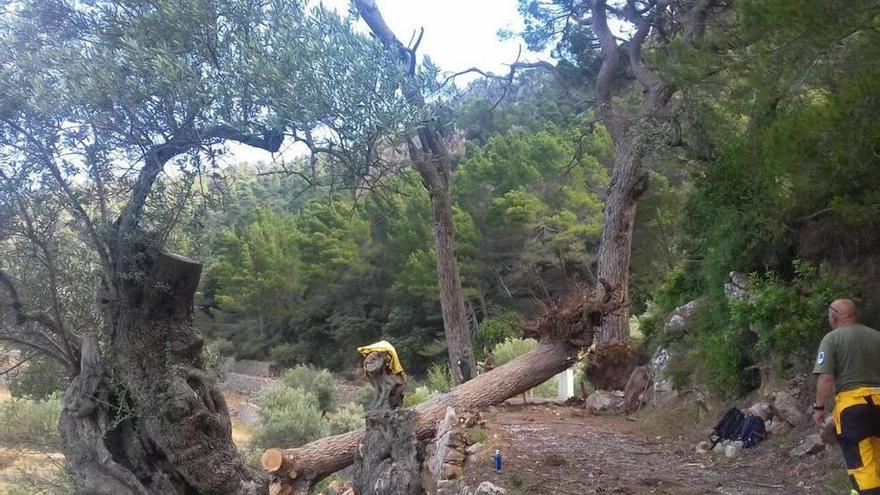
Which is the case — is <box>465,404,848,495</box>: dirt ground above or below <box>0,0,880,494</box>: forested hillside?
below

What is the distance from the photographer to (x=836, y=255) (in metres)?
7.65

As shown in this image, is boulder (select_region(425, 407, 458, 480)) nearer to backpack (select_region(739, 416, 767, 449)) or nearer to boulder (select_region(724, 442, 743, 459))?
boulder (select_region(724, 442, 743, 459))

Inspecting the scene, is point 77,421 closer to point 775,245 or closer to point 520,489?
point 520,489

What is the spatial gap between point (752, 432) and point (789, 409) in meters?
0.40

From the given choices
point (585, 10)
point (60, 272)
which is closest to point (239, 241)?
point (585, 10)

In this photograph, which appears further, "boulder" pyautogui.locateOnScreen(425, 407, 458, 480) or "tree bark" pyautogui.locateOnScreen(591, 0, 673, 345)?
"tree bark" pyautogui.locateOnScreen(591, 0, 673, 345)

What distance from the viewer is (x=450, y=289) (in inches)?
465

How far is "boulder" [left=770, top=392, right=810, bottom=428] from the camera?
6770mm

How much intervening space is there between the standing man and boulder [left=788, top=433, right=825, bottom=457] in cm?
139

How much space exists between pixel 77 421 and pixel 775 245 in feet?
23.2

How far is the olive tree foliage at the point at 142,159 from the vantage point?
480cm

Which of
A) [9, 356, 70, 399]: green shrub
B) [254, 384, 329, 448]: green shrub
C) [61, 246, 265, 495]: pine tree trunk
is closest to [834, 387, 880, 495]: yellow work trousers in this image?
[61, 246, 265, 495]: pine tree trunk

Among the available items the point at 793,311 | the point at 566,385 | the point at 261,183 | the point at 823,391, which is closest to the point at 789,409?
the point at 793,311

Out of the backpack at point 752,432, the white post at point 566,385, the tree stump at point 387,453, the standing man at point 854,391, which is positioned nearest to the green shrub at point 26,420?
the tree stump at point 387,453
